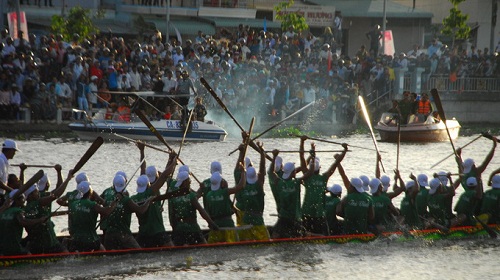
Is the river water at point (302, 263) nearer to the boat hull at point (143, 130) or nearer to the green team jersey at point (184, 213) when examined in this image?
the green team jersey at point (184, 213)

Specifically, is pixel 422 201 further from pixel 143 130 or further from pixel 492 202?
pixel 143 130

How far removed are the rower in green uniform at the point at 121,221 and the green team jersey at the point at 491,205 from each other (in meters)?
5.85

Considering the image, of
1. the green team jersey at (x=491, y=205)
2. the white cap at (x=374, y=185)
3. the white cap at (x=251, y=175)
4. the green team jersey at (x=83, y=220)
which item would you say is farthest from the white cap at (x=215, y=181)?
the green team jersey at (x=491, y=205)

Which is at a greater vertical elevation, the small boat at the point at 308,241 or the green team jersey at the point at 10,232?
the green team jersey at the point at 10,232

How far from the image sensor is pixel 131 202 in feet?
42.9

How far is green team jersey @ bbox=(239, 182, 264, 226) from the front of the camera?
14.3 metres

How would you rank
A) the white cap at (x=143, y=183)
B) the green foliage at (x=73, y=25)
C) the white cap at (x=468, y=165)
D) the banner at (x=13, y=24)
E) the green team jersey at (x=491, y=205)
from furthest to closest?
the green foliage at (x=73, y=25)
the banner at (x=13, y=24)
the white cap at (x=468, y=165)
the green team jersey at (x=491, y=205)
the white cap at (x=143, y=183)

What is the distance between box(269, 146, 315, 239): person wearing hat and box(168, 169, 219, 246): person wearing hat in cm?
122

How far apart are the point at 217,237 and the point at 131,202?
1.53 meters

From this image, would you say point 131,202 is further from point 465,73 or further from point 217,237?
point 465,73

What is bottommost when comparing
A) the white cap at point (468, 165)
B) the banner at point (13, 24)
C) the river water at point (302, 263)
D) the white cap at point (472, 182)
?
the river water at point (302, 263)

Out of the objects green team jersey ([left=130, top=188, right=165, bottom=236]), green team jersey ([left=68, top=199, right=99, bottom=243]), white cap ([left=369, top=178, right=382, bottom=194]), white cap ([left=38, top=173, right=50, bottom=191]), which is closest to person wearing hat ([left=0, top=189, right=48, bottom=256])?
green team jersey ([left=68, top=199, right=99, bottom=243])

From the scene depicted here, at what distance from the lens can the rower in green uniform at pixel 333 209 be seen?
1498 centimetres

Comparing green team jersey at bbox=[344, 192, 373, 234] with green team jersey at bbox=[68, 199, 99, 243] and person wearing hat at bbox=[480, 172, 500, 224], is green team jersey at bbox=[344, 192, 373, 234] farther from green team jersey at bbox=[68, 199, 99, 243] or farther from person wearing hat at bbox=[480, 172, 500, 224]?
green team jersey at bbox=[68, 199, 99, 243]
